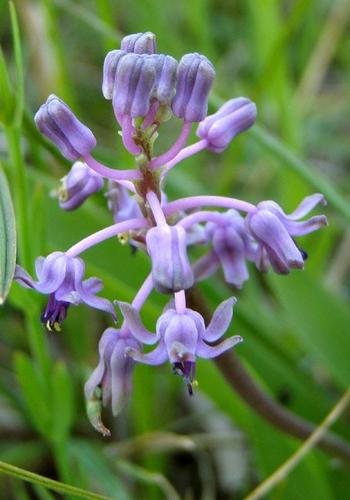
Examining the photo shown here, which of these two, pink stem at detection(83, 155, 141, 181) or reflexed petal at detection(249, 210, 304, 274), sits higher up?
pink stem at detection(83, 155, 141, 181)

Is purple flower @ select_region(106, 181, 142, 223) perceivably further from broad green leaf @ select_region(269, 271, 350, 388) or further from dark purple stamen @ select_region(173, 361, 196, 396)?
broad green leaf @ select_region(269, 271, 350, 388)

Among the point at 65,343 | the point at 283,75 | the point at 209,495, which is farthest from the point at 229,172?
the point at 209,495

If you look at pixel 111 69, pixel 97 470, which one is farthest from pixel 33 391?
pixel 111 69

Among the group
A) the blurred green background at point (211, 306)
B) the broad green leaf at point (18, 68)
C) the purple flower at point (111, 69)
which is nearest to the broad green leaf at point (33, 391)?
the blurred green background at point (211, 306)

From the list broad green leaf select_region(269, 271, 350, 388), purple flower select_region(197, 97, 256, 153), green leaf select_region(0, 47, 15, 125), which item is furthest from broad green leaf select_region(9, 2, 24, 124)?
broad green leaf select_region(269, 271, 350, 388)

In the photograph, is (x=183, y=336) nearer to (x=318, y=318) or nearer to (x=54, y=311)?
(x=54, y=311)
